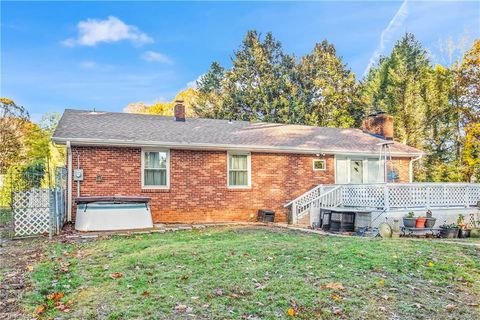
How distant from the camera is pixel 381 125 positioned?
21.3 m

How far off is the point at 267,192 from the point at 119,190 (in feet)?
18.9

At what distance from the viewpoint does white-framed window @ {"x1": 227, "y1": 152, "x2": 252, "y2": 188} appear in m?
14.9

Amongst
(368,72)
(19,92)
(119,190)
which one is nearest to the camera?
(119,190)

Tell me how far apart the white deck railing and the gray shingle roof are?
2.12m

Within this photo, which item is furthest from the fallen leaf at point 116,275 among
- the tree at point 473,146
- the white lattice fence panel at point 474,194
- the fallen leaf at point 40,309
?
the tree at point 473,146

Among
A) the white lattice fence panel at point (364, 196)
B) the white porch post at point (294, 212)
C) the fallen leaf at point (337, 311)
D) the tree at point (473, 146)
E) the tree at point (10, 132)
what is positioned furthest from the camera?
the tree at point (10, 132)

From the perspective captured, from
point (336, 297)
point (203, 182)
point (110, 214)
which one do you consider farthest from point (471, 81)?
point (336, 297)

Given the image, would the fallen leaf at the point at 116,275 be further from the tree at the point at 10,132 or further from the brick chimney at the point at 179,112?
the tree at the point at 10,132

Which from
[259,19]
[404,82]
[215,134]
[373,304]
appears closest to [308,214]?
[215,134]

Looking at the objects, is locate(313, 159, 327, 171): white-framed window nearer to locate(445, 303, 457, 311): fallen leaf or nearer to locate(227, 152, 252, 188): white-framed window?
locate(227, 152, 252, 188): white-framed window

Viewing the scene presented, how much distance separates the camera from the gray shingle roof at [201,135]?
1309cm

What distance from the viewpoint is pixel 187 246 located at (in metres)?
7.97

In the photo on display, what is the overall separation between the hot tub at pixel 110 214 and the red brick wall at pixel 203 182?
1.34 metres

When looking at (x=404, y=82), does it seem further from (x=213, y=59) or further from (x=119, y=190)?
(x=119, y=190)
